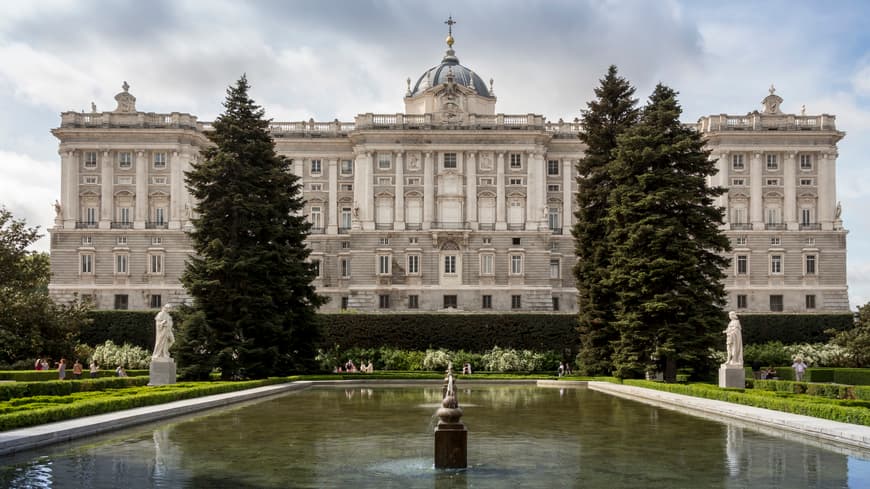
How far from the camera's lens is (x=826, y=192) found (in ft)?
231

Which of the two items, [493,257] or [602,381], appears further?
[493,257]

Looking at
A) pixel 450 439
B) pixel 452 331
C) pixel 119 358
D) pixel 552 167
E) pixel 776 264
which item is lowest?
pixel 119 358

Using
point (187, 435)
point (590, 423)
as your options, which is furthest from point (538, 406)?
point (187, 435)

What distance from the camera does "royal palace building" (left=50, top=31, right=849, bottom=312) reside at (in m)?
67.9

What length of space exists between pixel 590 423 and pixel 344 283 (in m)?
52.0

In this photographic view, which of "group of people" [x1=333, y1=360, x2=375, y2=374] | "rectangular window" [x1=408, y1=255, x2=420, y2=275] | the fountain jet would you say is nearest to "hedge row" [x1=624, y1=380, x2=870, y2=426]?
the fountain jet

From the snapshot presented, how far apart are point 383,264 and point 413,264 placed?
2.19 meters

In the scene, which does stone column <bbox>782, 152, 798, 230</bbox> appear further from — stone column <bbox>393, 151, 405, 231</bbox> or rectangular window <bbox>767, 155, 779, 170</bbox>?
stone column <bbox>393, 151, 405, 231</bbox>

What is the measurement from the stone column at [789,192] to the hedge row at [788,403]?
4653cm

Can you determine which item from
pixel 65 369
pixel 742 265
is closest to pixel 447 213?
pixel 742 265

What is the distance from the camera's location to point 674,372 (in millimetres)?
33781

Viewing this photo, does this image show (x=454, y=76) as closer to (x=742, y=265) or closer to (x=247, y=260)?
(x=742, y=265)

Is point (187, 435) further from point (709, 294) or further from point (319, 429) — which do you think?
point (709, 294)

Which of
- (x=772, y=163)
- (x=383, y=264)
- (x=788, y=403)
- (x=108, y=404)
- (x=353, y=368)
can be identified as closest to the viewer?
(x=108, y=404)
